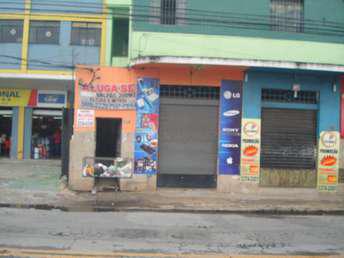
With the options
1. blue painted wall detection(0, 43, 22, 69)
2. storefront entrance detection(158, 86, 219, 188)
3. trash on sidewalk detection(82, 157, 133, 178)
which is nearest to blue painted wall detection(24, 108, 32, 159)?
blue painted wall detection(0, 43, 22, 69)

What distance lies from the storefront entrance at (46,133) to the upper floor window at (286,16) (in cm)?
1553

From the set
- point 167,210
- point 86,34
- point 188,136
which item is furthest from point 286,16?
point 86,34

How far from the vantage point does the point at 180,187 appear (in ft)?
56.6

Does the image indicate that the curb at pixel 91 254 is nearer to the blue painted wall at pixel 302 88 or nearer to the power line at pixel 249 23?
the blue painted wall at pixel 302 88

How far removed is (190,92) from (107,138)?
11.4 ft

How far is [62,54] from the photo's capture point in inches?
1091

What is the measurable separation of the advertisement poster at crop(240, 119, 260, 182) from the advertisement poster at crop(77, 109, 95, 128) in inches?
196

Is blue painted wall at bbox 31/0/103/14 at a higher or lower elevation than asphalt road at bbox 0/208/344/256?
higher

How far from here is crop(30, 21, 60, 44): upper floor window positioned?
27.6m

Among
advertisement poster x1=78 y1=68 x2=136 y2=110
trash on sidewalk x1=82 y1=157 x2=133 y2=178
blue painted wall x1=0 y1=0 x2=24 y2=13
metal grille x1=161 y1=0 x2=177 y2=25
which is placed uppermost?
blue painted wall x1=0 y1=0 x2=24 y2=13

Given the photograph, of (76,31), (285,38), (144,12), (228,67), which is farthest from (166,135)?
(76,31)

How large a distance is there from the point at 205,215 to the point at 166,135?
511 centimetres

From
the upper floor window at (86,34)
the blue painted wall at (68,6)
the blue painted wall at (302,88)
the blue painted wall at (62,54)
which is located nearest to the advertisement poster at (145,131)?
the blue painted wall at (302,88)

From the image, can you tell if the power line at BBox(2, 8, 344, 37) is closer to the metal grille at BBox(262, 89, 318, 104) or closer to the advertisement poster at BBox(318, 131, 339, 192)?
the metal grille at BBox(262, 89, 318, 104)
